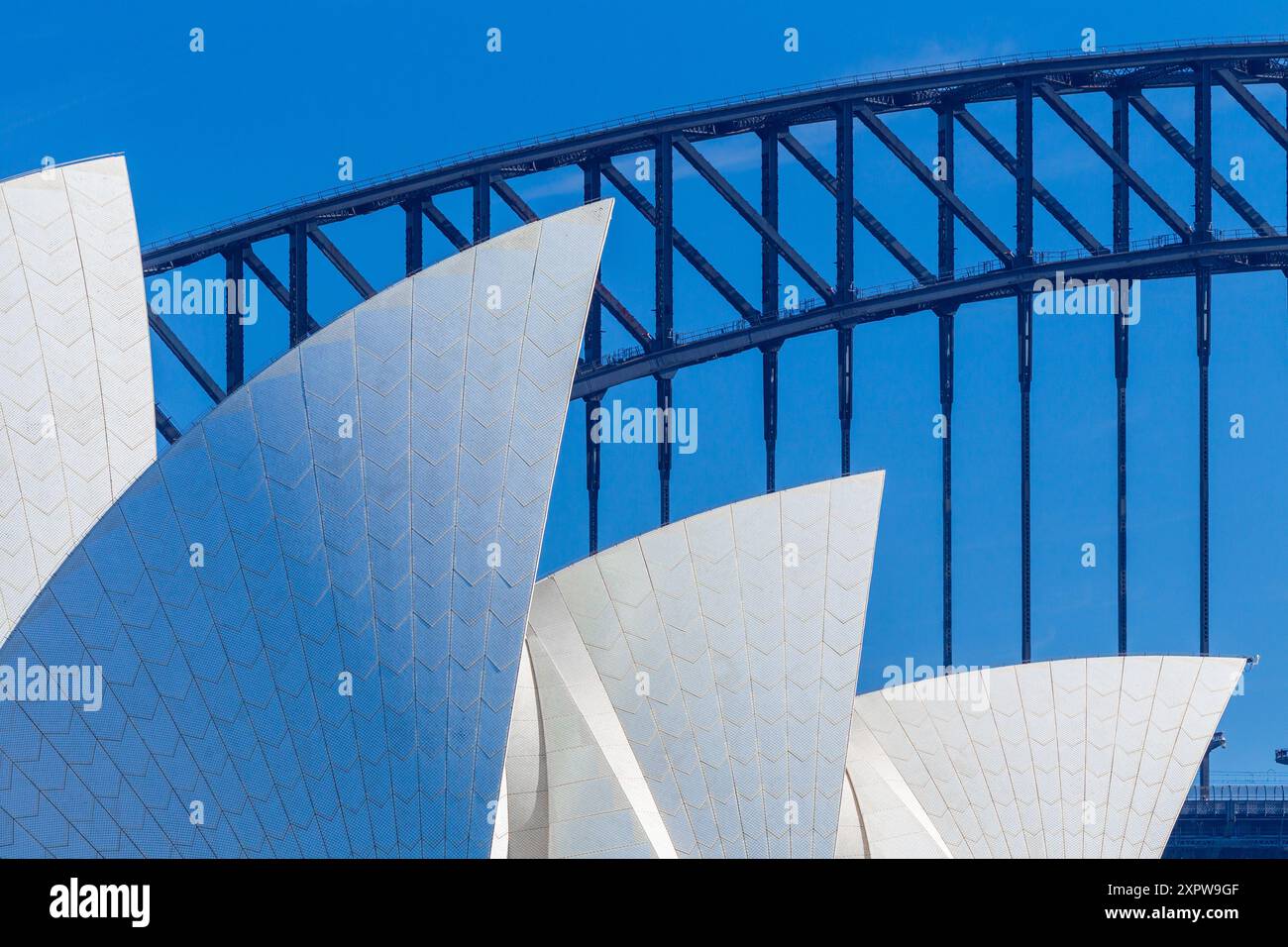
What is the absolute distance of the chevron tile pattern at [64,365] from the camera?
30.9 meters

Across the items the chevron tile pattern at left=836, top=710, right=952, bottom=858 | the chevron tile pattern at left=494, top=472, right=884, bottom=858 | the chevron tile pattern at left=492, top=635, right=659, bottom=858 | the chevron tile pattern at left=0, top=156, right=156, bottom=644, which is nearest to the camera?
the chevron tile pattern at left=492, top=635, right=659, bottom=858

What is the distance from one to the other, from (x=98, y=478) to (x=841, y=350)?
26.3 meters

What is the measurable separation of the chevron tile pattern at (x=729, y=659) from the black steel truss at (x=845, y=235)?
20.9 metres

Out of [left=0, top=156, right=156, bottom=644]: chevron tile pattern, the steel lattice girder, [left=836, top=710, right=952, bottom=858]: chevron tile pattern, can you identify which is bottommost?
[left=836, top=710, right=952, bottom=858]: chevron tile pattern

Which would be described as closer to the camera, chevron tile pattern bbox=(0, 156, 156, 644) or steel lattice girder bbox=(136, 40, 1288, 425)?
chevron tile pattern bbox=(0, 156, 156, 644)

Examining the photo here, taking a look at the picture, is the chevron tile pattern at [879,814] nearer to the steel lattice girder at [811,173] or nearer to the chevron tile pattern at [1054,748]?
the chevron tile pattern at [1054,748]

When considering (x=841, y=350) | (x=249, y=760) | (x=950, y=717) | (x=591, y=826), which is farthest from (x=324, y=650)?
(x=841, y=350)

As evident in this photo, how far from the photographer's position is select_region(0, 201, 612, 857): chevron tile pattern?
24.0 metres

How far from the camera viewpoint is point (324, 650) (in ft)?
82.5

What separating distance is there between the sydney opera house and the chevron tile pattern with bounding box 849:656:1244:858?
4.47 meters

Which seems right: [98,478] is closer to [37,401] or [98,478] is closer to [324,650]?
[37,401]
